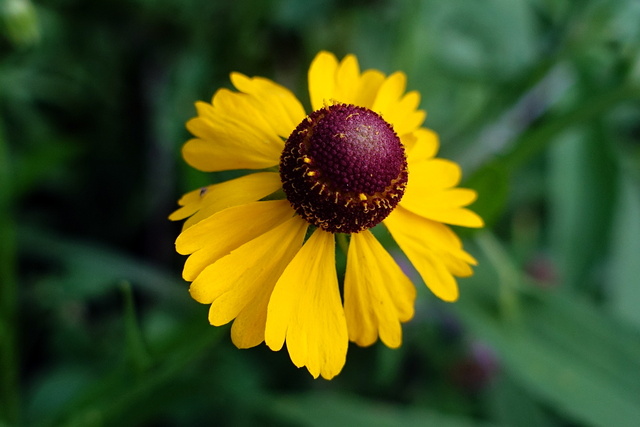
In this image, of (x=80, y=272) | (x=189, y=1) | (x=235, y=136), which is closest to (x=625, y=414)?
(x=235, y=136)

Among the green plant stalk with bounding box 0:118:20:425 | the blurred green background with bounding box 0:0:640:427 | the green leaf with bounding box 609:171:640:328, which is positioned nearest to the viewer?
the green plant stalk with bounding box 0:118:20:425

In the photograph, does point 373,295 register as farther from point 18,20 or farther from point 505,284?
point 18,20

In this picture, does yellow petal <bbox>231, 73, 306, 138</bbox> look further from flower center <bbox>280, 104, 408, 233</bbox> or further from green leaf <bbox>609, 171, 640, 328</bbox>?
green leaf <bbox>609, 171, 640, 328</bbox>

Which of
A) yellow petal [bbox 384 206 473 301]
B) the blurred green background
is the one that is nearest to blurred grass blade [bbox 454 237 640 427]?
the blurred green background

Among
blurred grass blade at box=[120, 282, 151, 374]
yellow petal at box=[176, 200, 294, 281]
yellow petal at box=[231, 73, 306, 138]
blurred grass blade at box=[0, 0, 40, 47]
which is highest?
yellow petal at box=[231, 73, 306, 138]

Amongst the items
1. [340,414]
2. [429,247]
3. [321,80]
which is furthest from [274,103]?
[340,414]

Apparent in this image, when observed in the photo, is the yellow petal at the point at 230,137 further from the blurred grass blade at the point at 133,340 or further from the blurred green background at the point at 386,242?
the blurred green background at the point at 386,242

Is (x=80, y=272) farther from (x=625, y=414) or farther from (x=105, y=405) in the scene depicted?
(x=625, y=414)
